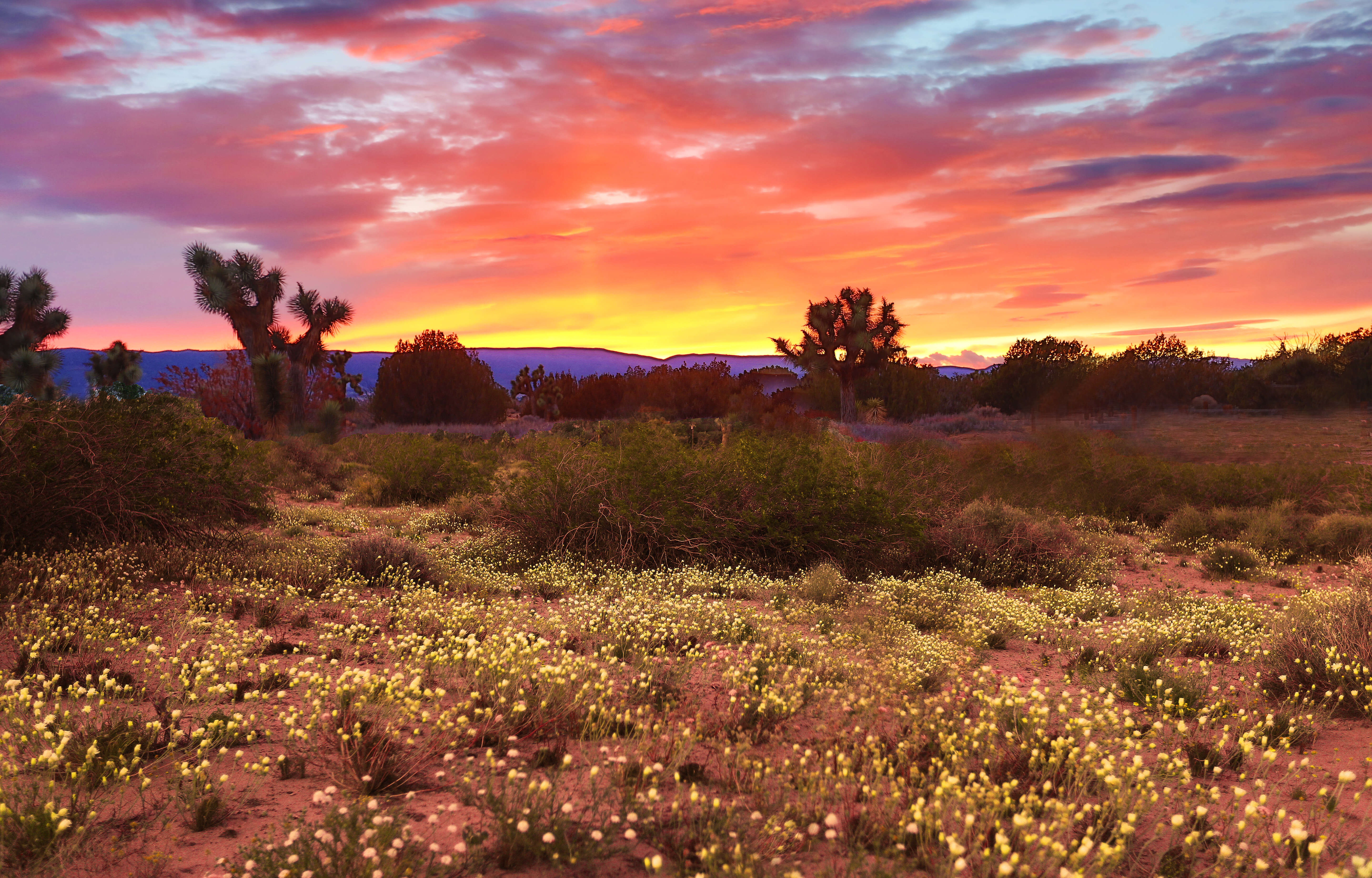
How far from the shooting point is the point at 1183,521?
44.5ft

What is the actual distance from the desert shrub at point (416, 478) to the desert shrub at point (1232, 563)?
12218 millimetres

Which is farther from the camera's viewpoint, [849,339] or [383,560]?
[849,339]

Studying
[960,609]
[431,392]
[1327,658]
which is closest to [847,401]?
[431,392]

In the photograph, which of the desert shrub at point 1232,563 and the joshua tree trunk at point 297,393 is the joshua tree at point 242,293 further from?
the desert shrub at point 1232,563

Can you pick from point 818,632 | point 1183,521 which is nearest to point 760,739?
point 818,632

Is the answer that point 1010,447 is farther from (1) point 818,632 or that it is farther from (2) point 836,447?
(1) point 818,632

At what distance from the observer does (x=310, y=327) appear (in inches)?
1404

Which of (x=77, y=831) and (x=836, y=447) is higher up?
(x=836, y=447)

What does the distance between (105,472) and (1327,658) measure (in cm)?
1100

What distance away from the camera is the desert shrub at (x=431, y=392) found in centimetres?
4231

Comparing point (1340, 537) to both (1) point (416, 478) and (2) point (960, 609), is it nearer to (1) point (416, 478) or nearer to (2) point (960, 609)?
(2) point (960, 609)

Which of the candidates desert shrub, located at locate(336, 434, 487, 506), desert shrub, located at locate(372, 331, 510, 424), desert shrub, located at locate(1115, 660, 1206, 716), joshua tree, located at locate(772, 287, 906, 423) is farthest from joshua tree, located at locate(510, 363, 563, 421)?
desert shrub, located at locate(1115, 660, 1206, 716)

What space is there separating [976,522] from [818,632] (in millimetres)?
4740

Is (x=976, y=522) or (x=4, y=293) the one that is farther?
(x=4, y=293)
